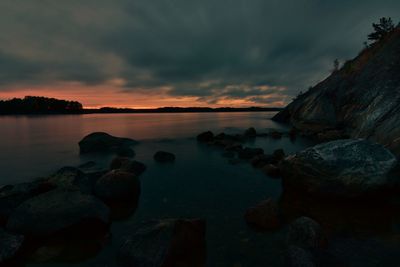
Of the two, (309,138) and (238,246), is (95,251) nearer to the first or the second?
(238,246)

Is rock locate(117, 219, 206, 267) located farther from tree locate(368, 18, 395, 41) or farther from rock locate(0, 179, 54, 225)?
tree locate(368, 18, 395, 41)

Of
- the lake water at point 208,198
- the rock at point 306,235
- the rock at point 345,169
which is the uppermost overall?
the rock at point 345,169

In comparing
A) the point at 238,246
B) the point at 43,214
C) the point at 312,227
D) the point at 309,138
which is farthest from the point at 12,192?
the point at 309,138

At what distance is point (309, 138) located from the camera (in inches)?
1029

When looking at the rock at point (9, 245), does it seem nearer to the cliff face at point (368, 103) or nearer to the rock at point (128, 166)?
the rock at point (128, 166)

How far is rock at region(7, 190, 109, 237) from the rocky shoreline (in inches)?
0.9

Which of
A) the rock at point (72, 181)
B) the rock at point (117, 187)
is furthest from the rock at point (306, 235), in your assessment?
the rock at point (72, 181)

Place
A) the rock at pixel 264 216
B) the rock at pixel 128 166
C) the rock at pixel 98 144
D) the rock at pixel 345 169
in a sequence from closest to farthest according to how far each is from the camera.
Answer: the rock at pixel 264 216 < the rock at pixel 345 169 < the rock at pixel 128 166 < the rock at pixel 98 144

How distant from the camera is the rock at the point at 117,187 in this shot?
8.10 metres

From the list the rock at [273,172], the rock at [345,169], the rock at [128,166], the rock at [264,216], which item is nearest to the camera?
the rock at [264,216]

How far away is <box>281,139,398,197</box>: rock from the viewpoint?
730 cm

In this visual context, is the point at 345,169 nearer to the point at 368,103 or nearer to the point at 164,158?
the point at 164,158

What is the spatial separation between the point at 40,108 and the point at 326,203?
152039 mm

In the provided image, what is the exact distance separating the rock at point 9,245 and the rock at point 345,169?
871 centimetres
